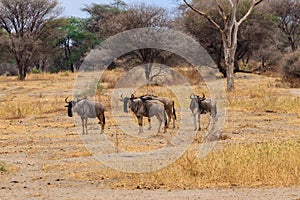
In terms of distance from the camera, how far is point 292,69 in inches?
1281

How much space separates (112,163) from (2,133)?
6.48 meters

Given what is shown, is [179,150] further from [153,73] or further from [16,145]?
[153,73]

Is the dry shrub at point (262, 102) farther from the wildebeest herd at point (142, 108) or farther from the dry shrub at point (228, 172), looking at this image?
the dry shrub at point (228, 172)

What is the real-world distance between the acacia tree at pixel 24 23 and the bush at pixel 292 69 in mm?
19933

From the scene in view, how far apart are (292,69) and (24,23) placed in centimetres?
2280

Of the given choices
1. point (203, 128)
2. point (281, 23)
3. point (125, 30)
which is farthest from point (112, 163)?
point (281, 23)

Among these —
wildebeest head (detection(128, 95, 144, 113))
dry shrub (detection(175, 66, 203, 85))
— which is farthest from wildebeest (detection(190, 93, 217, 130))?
dry shrub (detection(175, 66, 203, 85))

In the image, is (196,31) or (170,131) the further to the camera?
(196,31)

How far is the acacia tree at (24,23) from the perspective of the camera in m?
44.9

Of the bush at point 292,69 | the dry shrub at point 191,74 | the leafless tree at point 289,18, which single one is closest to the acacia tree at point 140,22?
the dry shrub at point 191,74

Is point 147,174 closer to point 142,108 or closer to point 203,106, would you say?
point 142,108

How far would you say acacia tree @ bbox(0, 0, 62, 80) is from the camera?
147 feet

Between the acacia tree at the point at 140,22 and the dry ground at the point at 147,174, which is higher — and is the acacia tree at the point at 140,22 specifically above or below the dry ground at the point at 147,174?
above

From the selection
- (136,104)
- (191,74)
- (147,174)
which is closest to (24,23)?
(191,74)
